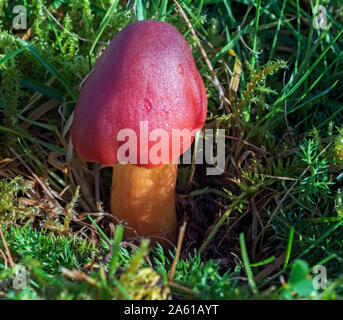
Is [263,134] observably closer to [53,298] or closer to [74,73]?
[74,73]

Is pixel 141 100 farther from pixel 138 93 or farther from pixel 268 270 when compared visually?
pixel 268 270

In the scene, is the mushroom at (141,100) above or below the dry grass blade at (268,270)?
above

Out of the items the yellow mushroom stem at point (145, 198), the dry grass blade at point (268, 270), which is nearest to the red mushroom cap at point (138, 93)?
the yellow mushroom stem at point (145, 198)

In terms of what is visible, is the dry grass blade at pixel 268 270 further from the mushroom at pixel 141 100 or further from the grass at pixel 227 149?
the mushroom at pixel 141 100

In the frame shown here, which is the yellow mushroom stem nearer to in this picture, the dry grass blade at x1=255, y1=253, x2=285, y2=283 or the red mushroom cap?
the red mushroom cap
